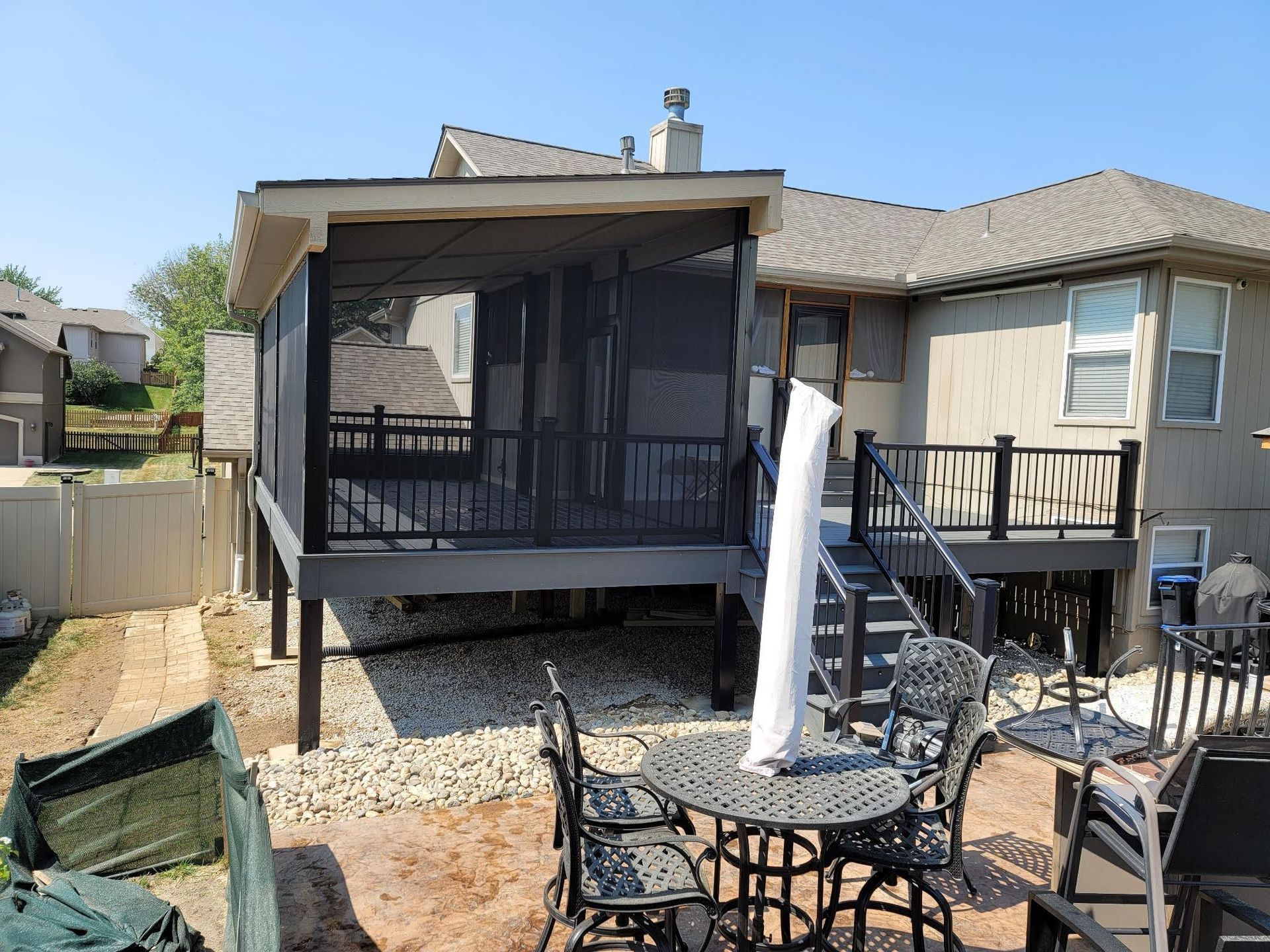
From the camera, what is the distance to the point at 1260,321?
922 centimetres

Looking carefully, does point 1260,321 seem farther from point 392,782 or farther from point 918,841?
point 392,782

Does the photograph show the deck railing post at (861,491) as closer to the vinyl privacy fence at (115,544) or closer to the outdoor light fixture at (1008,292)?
the outdoor light fixture at (1008,292)

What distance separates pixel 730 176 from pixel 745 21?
12412 millimetres

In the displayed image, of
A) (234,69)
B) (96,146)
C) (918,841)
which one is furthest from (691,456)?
(96,146)

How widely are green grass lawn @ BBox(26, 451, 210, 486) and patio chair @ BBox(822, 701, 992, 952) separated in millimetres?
24188

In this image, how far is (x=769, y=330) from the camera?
1071 cm

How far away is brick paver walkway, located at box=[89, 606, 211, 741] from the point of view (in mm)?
7602

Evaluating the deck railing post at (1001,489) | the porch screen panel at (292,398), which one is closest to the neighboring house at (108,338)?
the porch screen panel at (292,398)

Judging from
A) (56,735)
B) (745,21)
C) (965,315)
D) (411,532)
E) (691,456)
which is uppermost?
(745,21)

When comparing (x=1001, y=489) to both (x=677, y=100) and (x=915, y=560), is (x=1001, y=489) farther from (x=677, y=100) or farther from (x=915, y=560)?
(x=677, y=100)

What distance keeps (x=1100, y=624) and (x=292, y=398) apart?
8.25m

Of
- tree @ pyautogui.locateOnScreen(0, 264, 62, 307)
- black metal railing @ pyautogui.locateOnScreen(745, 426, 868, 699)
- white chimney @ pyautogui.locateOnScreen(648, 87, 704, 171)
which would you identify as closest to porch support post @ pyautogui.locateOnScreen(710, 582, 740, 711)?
black metal railing @ pyautogui.locateOnScreen(745, 426, 868, 699)

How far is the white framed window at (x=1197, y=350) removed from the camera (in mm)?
8805

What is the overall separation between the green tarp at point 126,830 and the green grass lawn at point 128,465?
21.6 meters
